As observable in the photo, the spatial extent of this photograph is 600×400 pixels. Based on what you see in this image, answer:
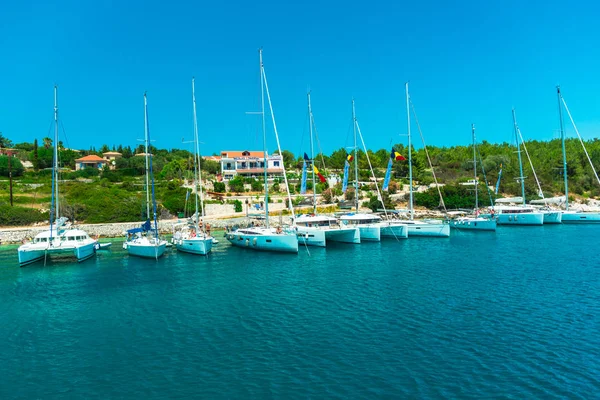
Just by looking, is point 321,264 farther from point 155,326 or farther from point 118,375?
point 118,375

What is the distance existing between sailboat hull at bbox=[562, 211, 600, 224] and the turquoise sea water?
1282 inches

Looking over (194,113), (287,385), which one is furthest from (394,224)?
(287,385)

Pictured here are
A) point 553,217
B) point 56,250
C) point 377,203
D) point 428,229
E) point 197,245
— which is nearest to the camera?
point 56,250

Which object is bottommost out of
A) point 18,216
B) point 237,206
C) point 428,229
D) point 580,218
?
point 428,229

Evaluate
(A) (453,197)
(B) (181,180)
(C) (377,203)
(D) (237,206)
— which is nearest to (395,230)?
(C) (377,203)

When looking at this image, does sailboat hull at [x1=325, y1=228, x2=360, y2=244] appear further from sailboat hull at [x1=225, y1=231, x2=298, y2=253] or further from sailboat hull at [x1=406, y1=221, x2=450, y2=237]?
sailboat hull at [x1=406, y1=221, x2=450, y2=237]

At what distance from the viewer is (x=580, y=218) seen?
67.1 m

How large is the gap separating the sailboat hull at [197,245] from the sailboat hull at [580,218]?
52851 millimetres

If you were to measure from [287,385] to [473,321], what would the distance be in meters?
11.0

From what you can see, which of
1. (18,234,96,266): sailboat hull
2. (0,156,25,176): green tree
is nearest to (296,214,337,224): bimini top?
(18,234,96,266): sailboat hull

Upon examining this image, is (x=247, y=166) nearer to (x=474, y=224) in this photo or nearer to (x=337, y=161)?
(x=337, y=161)

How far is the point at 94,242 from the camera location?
4553 cm

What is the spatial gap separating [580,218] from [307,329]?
197 feet

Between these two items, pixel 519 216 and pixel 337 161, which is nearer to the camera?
pixel 519 216
